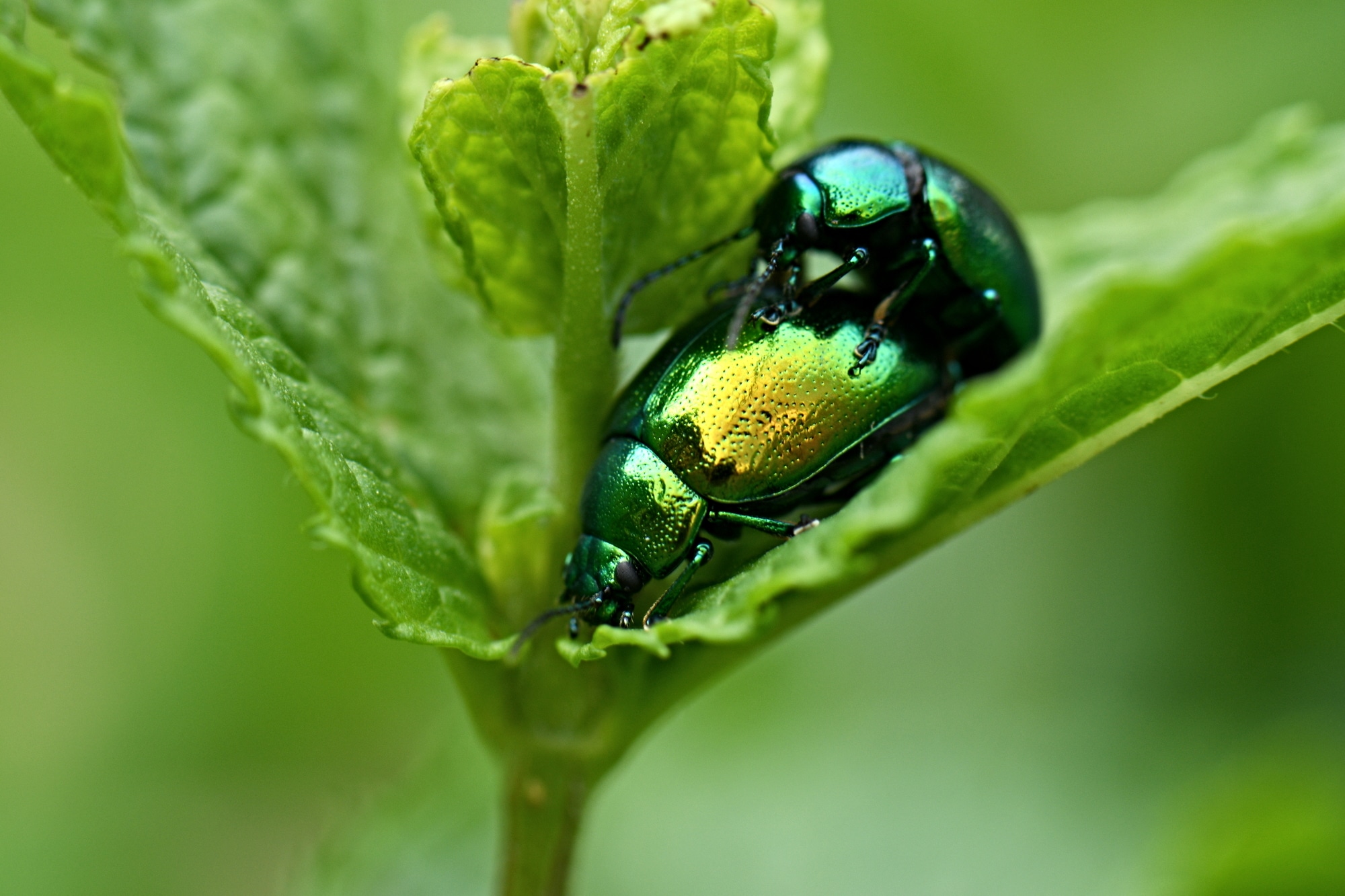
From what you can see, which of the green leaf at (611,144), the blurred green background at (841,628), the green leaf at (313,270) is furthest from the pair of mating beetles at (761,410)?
the blurred green background at (841,628)

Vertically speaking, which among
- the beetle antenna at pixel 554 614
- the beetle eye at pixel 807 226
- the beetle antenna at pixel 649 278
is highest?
the beetle antenna at pixel 649 278

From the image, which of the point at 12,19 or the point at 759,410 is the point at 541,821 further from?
the point at 12,19

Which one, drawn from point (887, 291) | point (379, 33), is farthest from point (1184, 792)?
point (379, 33)

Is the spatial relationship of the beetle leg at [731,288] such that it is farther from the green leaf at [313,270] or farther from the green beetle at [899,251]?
the green leaf at [313,270]

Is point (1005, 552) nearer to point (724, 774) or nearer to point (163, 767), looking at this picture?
point (724, 774)

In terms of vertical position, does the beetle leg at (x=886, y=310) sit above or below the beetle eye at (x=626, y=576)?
above

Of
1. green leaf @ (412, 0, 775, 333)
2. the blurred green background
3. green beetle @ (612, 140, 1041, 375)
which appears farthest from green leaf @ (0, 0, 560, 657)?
the blurred green background

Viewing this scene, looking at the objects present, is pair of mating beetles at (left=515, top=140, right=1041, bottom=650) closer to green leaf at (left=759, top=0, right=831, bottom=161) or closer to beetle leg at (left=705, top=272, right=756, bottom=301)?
beetle leg at (left=705, top=272, right=756, bottom=301)
